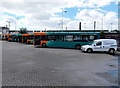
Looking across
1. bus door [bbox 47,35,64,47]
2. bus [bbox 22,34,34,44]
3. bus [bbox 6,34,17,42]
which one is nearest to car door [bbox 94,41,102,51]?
bus door [bbox 47,35,64,47]

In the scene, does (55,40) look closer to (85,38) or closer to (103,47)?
(85,38)

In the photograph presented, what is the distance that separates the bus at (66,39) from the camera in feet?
67.2

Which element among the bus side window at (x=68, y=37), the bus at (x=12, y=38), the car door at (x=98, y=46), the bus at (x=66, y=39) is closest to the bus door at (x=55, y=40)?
the bus at (x=66, y=39)

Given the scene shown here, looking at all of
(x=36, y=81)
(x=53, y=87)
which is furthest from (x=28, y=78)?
(x=53, y=87)

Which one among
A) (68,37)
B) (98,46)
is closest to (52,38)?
(68,37)

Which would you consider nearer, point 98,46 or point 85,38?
point 98,46

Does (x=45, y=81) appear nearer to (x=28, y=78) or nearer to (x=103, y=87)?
(x=28, y=78)

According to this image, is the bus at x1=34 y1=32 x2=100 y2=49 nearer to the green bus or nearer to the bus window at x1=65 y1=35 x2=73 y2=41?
the bus window at x1=65 y1=35 x2=73 y2=41

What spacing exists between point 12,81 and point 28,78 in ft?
2.43

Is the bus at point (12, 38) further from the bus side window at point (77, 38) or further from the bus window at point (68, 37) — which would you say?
the bus side window at point (77, 38)

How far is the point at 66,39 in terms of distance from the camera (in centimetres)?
2123

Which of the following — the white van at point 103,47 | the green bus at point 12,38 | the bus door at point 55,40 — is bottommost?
the white van at point 103,47

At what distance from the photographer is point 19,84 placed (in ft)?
17.7

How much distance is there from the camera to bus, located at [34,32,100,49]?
67.2ft
